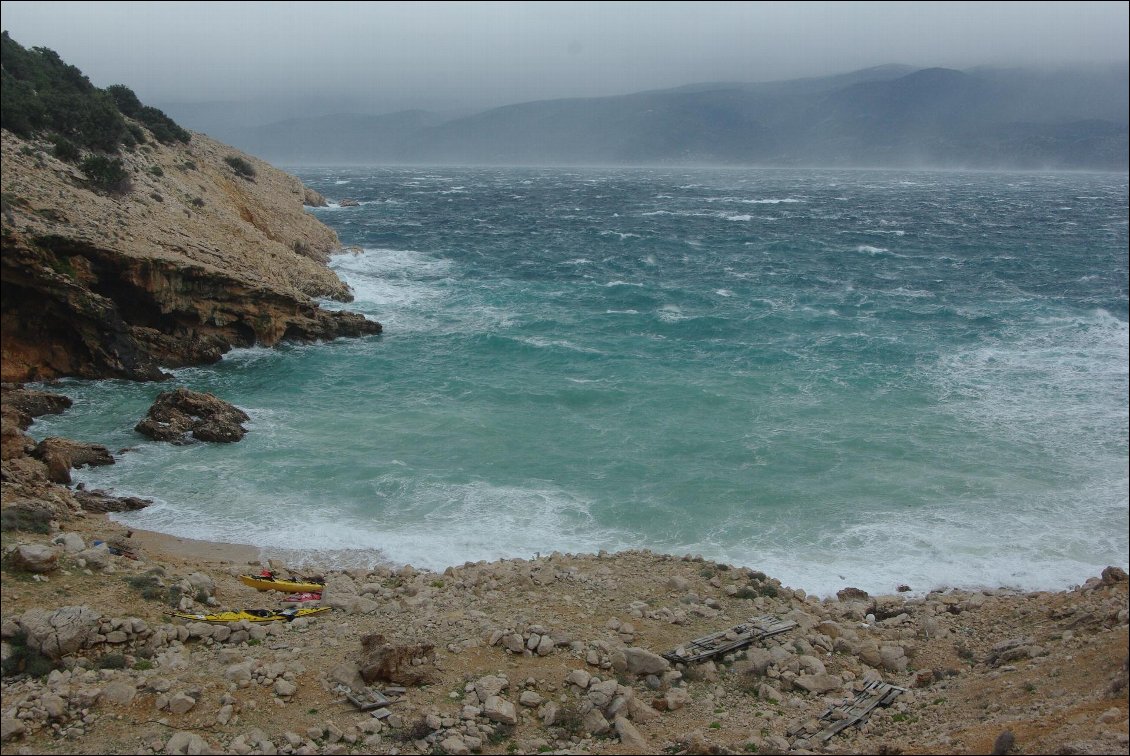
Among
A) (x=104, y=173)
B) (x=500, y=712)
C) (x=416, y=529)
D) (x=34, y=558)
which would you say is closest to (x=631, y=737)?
(x=500, y=712)

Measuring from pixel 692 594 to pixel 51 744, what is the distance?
10100mm

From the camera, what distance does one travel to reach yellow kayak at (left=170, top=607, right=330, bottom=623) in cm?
1228

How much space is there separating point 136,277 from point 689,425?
20.5m

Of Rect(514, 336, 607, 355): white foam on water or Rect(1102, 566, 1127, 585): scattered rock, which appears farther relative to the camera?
Rect(514, 336, 607, 355): white foam on water

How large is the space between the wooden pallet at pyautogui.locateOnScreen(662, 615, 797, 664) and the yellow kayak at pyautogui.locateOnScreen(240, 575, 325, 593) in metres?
7.04

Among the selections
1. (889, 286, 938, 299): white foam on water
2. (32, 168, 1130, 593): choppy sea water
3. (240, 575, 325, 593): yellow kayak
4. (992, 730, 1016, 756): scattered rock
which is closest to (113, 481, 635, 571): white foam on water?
(32, 168, 1130, 593): choppy sea water

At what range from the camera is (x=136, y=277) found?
27938 millimetres

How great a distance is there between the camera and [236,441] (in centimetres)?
2320

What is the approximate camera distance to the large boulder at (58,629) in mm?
10398

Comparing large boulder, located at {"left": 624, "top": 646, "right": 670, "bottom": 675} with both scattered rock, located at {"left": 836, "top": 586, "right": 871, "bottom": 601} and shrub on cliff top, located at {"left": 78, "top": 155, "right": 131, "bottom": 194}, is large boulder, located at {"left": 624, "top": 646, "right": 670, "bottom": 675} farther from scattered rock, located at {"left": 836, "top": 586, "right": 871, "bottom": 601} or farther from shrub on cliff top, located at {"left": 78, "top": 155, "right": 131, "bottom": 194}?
shrub on cliff top, located at {"left": 78, "top": 155, "right": 131, "bottom": 194}

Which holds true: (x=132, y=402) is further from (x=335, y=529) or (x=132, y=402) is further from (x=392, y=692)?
(x=392, y=692)

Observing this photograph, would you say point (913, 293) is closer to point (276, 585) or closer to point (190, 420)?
point (190, 420)

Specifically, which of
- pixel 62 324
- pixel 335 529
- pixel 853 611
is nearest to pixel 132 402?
pixel 62 324

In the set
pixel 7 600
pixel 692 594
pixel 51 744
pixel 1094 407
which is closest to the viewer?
pixel 51 744
